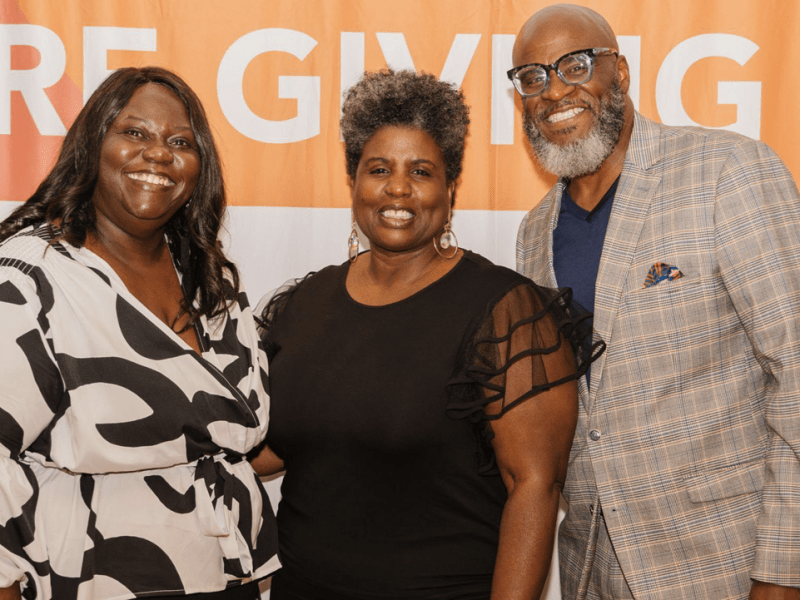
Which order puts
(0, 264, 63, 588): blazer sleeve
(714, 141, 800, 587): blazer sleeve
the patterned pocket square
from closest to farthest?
(0, 264, 63, 588): blazer sleeve → (714, 141, 800, 587): blazer sleeve → the patterned pocket square

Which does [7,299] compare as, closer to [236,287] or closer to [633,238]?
[236,287]

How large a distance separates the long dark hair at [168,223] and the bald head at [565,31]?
0.87 meters

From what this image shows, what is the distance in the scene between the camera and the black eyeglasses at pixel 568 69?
194cm

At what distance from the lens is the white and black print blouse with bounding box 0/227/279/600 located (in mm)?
1433

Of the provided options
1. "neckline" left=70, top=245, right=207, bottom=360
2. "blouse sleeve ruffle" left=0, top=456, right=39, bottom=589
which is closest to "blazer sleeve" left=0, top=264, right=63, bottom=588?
"blouse sleeve ruffle" left=0, top=456, right=39, bottom=589

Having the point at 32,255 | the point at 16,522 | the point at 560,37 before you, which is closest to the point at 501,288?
the point at 560,37

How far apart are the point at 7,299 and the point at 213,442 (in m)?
0.50

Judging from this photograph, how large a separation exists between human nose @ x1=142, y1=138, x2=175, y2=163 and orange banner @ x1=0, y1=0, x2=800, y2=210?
0.90m

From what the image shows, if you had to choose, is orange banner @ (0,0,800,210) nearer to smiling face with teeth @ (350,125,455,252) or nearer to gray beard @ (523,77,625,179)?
gray beard @ (523,77,625,179)

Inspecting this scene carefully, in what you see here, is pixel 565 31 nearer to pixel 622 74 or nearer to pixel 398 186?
pixel 622 74

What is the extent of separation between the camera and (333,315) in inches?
74.6

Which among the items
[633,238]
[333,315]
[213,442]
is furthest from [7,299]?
[633,238]

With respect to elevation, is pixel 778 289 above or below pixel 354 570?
above

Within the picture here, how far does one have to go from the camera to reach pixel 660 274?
68.1 inches
